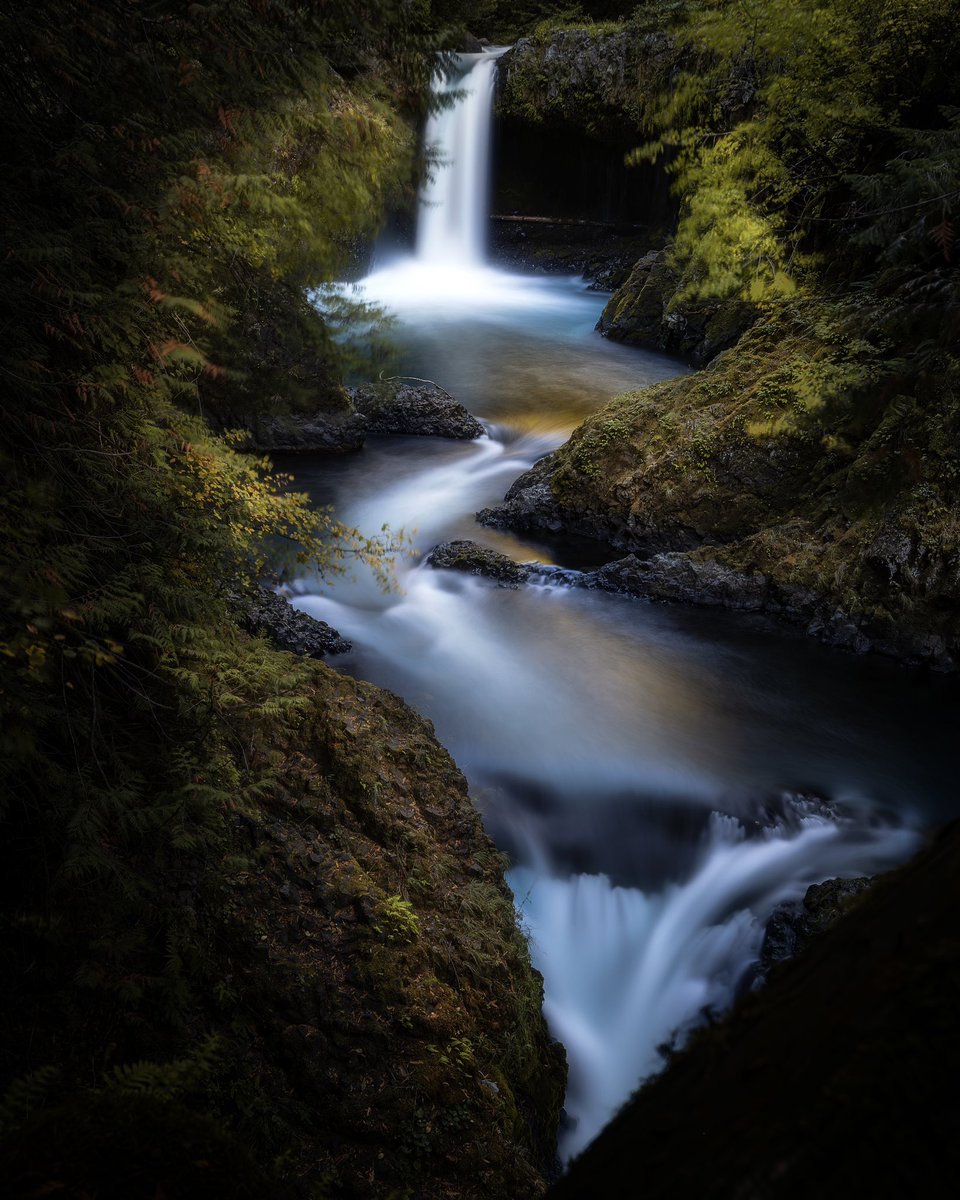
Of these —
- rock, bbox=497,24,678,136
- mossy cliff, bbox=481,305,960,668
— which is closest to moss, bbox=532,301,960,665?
mossy cliff, bbox=481,305,960,668

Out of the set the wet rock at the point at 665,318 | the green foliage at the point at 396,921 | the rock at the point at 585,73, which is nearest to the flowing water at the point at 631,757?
the green foliage at the point at 396,921

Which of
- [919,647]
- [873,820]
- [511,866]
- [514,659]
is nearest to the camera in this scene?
[511,866]

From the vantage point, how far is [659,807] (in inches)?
265

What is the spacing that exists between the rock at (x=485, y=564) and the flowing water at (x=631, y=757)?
176 millimetres

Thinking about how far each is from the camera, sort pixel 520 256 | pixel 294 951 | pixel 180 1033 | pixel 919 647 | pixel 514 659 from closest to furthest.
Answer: pixel 180 1033 → pixel 294 951 → pixel 919 647 → pixel 514 659 → pixel 520 256

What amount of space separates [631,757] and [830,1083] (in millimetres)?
6691

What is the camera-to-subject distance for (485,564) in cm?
991

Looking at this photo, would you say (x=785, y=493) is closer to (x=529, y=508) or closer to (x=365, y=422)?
(x=529, y=508)

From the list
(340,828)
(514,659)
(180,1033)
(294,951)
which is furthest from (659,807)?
(180,1033)

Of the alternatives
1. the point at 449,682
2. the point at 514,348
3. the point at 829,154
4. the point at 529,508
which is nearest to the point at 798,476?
the point at 529,508

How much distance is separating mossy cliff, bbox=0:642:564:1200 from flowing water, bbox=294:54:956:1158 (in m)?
1.23

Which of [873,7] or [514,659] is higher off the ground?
[873,7]

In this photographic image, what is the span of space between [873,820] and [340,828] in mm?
5091

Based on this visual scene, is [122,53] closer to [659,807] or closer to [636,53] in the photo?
[659,807]
